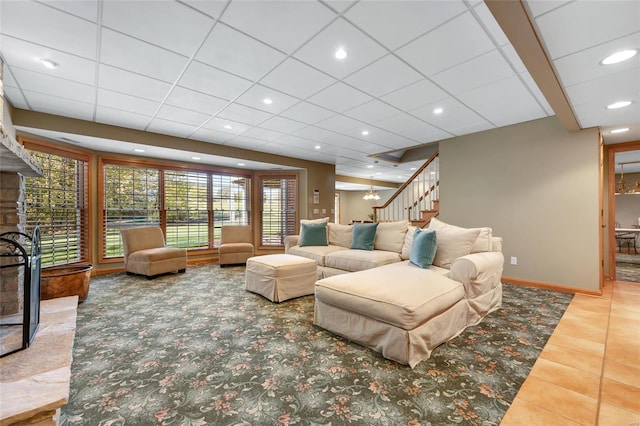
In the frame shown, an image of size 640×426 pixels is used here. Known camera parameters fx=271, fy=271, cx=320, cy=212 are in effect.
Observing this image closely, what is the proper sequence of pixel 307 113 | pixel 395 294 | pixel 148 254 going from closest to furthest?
pixel 395 294 < pixel 307 113 < pixel 148 254

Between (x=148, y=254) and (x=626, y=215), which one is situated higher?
(x=626, y=215)

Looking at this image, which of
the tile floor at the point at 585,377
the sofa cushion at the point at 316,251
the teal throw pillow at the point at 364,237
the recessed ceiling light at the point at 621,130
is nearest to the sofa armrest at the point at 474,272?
the tile floor at the point at 585,377

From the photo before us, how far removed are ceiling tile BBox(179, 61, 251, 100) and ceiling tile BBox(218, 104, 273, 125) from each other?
1.19 feet

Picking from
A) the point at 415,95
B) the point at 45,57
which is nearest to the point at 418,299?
the point at 415,95

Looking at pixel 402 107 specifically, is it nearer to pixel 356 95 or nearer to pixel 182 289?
pixel 356 95

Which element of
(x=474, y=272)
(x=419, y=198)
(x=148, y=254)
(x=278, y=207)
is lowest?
(x=148, y=254)

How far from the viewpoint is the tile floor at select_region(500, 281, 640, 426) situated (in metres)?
1.44

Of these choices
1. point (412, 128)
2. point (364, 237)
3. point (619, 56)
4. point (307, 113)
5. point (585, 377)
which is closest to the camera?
point (585, 377)

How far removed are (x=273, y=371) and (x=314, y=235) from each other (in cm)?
295

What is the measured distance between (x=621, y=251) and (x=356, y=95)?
947 centimetres

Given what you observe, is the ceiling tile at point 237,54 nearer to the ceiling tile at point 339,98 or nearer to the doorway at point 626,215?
the ceiling tile at point 339,98

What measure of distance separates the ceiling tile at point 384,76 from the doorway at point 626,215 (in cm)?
441

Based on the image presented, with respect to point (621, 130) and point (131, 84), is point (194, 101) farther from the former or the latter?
point (621, 130)

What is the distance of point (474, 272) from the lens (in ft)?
7.91
